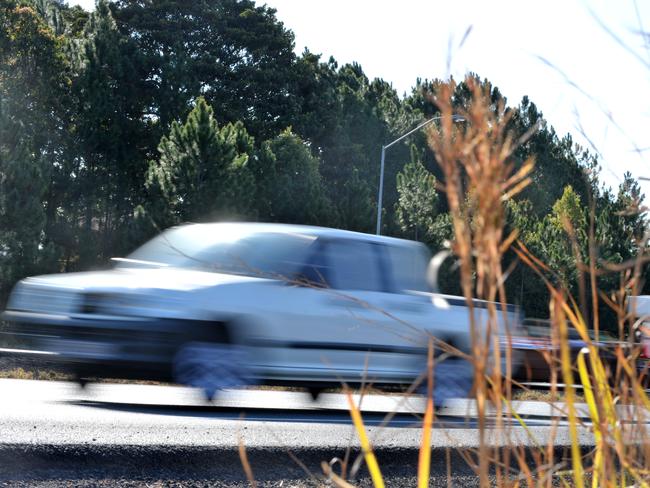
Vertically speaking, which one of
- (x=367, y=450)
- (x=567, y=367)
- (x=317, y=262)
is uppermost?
(x=317, y=262)

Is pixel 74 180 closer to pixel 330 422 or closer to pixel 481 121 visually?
pixel 330 422

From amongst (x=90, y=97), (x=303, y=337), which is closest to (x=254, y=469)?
(x=303, y=337)

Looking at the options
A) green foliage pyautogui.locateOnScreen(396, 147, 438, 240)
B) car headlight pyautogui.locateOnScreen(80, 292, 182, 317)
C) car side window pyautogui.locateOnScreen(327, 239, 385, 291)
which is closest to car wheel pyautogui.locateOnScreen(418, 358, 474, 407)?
car side window pyautogui.locateOnScreen(327, 239, 385, 291)

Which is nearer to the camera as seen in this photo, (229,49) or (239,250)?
(239,250)

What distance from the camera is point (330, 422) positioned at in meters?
6.76

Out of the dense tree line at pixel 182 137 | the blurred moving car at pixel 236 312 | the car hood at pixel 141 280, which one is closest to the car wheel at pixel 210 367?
the blurred moving car at pixel 236 312

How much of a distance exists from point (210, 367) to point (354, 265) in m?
1.65

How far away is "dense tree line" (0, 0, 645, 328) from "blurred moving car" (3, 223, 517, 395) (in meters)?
7.98

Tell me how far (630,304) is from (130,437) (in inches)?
126

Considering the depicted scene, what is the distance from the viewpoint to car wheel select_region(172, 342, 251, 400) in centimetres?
668

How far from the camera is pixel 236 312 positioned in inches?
275

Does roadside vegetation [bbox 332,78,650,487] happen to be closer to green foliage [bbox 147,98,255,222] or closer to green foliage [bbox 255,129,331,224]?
green foliage [bbox 147,98,255,222]

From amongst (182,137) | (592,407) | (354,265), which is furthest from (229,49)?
(592,407)

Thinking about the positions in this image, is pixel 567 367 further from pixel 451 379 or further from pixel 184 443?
pixel 451 379
